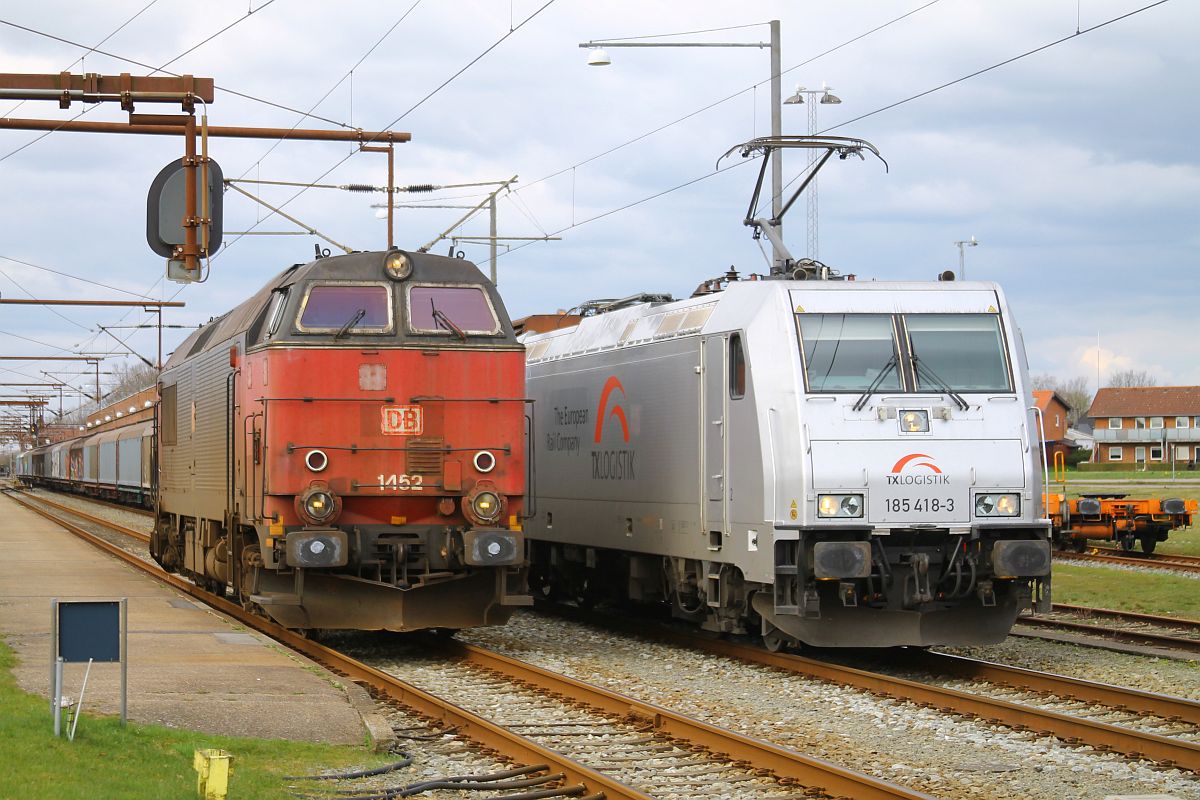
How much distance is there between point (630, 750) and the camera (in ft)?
31.3

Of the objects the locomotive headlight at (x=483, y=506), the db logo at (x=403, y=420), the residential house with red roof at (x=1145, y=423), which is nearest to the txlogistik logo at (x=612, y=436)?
the locomotive headlight at (x=483, y=506)

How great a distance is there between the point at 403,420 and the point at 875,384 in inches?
174

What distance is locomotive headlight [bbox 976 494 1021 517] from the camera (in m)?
12.8

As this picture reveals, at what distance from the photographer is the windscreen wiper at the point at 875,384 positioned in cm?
1276

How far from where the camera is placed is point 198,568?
19.8 m

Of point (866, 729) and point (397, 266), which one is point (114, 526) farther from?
point (866, 729)

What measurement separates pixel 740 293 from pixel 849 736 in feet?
16.4

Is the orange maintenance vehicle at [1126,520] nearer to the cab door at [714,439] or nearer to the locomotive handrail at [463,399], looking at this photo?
the cab door at [714,439]

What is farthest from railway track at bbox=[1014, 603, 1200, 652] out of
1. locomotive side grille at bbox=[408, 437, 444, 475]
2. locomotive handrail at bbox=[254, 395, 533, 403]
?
locomotive side grille at bbox=[408, 437, 444, 475]

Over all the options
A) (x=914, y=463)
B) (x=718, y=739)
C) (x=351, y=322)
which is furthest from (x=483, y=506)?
(x=718, y=739)

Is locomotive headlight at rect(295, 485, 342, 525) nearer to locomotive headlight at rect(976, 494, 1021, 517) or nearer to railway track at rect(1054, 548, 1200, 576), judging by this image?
locomotive headlight at rect(976, 494, 1021, 517)

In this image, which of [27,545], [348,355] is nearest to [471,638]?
[348,355]

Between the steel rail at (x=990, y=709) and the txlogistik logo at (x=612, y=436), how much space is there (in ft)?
8.02

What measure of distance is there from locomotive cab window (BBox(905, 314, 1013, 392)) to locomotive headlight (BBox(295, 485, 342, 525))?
5398mm
